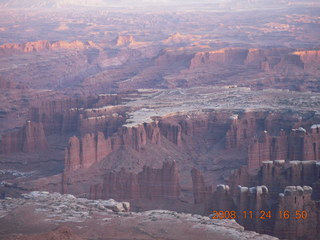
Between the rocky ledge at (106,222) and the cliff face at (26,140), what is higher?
the rocky ledge at (106,222)

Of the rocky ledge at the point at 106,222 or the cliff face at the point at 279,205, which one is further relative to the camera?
the cliff face at the point at 279,205

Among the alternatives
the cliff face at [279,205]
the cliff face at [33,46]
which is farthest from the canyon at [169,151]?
the cliff face at [33,46]

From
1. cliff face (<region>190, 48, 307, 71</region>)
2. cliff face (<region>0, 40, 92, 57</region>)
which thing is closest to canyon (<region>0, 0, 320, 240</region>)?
cliff face (<region>190, 48, 307, 71</region>)

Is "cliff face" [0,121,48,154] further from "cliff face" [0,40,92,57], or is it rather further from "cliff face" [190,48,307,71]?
"cliff face" [0,40,92,57]

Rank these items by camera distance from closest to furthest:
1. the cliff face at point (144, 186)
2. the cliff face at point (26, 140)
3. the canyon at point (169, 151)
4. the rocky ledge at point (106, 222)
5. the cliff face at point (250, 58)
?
1. the rocky ledge at point (106, 222)
2. the canyon at point (169, 151)
3. the cliff face at point (144, 186)
4. the cliff face at point (26, 140)
5. the cliff face at point (250, 58)

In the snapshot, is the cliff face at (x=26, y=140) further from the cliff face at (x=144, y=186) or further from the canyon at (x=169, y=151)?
the cliff face at (x=144, y=186)

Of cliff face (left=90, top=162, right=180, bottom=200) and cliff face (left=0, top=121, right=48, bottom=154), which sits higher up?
cliff face (left=90, top=162, right=180, bottom=200)

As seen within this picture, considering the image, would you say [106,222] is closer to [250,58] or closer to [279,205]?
[279,205]

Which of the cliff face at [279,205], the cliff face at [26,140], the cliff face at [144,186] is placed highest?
the cliff face at [279,205]

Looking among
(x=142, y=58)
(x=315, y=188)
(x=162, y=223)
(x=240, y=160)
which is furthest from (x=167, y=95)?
(x=142, y=58)
